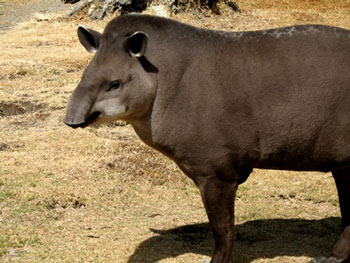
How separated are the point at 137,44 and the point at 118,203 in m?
2.15

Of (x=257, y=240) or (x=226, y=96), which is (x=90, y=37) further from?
(x=257, y=240)

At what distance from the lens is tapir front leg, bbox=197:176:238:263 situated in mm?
4645

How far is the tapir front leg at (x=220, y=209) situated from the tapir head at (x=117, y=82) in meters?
0.71

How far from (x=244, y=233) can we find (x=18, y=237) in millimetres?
1942

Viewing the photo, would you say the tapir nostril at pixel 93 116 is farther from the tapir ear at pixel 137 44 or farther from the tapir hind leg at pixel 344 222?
the tapir hind leg at pixel 344 222

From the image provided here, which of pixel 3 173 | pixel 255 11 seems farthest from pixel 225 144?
pixel 255 11

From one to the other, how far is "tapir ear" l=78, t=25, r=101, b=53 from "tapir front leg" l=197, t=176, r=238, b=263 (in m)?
1.25

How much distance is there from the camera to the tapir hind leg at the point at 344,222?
4.98 m

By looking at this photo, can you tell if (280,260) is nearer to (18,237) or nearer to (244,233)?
(244,233)

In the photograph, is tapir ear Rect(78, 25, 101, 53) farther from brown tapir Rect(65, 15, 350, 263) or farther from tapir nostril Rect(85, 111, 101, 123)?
tapir nostril Rect(85, 111, 101, 123)

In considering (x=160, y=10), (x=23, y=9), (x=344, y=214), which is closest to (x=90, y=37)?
(x=344, y=214)

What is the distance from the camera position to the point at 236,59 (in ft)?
15.2

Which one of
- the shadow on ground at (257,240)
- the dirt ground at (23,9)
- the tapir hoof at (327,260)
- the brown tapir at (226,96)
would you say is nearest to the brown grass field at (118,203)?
the shadow on ground at (257,240)

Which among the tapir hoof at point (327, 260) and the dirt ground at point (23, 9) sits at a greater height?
the tapir hoof at point (327, 260)
